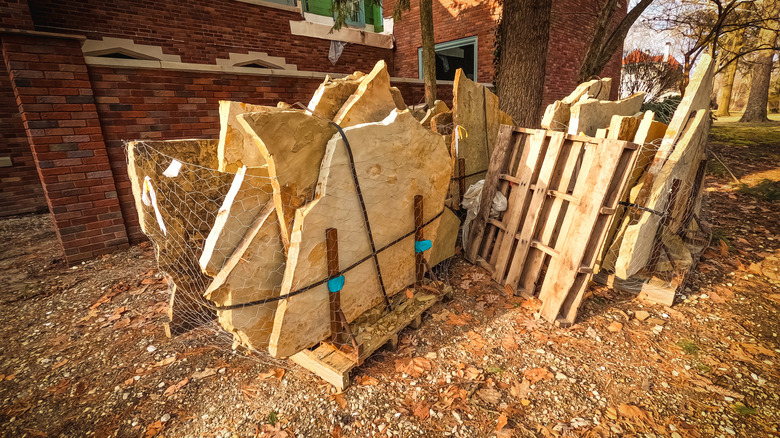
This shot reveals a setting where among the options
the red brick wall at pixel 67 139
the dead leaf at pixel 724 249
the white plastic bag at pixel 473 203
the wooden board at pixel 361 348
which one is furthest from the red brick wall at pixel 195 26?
the dead leaf at pixel 724 249

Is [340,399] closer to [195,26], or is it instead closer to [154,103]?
[154,103]

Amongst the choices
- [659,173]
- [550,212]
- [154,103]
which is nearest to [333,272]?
[550,212]

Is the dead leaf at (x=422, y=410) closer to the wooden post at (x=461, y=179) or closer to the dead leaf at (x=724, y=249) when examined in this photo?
the wooden post at (x=461, y=179)

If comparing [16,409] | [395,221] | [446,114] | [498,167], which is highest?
[446,114]

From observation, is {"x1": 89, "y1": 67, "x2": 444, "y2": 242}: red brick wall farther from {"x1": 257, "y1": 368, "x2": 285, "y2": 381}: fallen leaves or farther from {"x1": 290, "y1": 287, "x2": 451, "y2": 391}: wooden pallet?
{"x1": 290, "y1": 287, "x2": 451, "y2": 391}: wooden pallet

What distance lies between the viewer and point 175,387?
104 inches

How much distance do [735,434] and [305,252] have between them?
297 centimetres

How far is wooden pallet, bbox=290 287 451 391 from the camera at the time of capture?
2545 millimetres

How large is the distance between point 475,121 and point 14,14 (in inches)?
249

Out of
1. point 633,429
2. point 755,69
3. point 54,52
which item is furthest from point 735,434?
point 755,69

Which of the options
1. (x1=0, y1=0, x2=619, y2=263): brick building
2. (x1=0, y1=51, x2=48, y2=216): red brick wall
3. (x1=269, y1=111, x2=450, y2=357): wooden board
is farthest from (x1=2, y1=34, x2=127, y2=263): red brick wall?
(x1=269, y1=111, x2=450, y2=357): wooden board

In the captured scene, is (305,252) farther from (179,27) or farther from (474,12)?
(474,12)

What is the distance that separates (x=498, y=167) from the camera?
13.3ft

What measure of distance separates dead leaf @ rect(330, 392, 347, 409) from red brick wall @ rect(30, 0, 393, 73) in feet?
23.0
